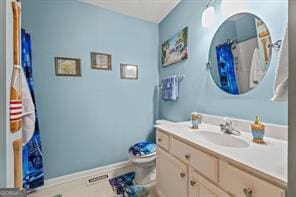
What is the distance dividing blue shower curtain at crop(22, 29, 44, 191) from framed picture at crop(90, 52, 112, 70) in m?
0.67

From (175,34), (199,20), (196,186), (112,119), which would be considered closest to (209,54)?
(199,20)

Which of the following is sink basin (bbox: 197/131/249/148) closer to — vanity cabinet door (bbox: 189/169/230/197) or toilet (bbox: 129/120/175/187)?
vanity cabinet door (bbox: 189/169/230/197)

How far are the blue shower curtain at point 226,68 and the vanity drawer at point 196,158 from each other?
25.8 inches

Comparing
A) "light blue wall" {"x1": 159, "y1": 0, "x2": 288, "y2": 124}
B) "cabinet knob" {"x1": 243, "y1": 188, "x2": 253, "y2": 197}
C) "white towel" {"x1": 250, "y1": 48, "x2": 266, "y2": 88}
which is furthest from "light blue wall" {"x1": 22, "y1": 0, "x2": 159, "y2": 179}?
"cabinet knob" {"x1": 243, "y1": 188, "x2": 253, "y2": 197}

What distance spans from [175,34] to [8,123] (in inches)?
77.9

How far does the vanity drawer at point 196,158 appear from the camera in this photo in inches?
35.4

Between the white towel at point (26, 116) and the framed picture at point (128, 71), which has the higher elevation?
the framed picture at point (128, 71)

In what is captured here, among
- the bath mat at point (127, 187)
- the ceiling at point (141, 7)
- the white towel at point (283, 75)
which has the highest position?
the ceiling at point (141, 7)

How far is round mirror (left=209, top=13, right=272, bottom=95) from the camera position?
1146 millimetres

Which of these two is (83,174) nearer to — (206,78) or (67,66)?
(67,66)

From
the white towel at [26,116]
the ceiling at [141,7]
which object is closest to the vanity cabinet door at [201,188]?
the white towel at [26,116]

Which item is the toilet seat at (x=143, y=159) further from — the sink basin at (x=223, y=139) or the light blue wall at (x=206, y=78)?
the sink basin at (x=223, y=139)

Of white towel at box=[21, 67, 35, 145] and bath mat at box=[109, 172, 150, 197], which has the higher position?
white towel at box=[21, 67, 35, 145]

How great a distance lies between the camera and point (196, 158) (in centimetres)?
103
